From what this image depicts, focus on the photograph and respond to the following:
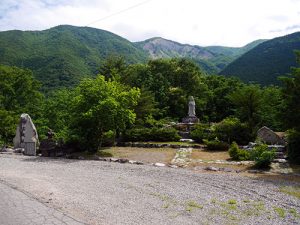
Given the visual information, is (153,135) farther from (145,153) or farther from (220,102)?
(220,102)

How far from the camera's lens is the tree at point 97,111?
20.0 metres

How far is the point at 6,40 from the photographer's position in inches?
3620

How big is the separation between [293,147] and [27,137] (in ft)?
54.7

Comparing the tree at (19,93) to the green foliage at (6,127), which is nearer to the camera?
the green foliage at (6,127)

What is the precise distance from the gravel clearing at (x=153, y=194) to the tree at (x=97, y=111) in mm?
4540

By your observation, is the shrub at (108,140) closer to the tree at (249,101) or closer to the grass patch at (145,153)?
the grass patch at (145,153)

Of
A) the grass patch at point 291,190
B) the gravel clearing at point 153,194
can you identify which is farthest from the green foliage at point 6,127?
the grass patch at point 291,190

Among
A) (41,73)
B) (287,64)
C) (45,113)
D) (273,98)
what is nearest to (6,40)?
(41,73)

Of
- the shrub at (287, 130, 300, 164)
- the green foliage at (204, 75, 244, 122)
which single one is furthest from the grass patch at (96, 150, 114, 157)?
the green foliage at (204, 75, 244, 122)

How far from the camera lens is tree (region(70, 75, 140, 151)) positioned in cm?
2002

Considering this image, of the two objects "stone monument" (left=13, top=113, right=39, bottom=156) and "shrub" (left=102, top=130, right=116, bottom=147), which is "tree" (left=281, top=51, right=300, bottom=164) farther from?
"stone monument" (left=13, top=113, right=39, bottom=156)

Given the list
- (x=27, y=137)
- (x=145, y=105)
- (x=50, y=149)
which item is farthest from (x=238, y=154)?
(x=27, y=137)

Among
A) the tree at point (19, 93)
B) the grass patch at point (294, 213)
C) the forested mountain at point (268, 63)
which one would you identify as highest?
the forested mountain at point (268, 63)

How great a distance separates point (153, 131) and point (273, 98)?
55.6 feet
